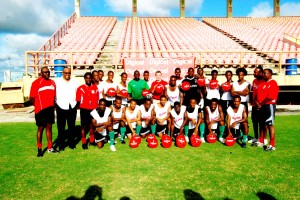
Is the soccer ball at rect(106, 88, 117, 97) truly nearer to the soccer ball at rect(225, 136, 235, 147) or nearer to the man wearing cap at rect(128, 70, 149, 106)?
the man wearing cap at rect(128, 70, 149, 106)

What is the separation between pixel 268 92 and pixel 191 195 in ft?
11.1

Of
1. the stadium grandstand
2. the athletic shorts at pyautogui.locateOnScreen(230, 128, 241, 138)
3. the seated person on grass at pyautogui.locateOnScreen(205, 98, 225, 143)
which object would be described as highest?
the stadium grandstand

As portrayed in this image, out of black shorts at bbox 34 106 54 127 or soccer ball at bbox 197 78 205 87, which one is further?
soccer ball at bbox 197 78 205 87

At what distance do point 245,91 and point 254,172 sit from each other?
2725 millimetres

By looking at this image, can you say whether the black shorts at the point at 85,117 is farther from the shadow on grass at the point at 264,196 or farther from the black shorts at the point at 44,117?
the shadow on grass at the point at 264,196

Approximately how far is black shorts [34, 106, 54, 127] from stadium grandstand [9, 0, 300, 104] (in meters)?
6.28

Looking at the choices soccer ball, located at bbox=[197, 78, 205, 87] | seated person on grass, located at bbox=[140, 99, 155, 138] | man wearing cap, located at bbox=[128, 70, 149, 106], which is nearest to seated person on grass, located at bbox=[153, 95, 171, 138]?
seated person on grass, located at bbox=[140, 99, 155, 138]

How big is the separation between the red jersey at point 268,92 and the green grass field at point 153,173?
1.18m

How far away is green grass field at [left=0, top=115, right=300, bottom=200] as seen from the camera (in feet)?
12.0

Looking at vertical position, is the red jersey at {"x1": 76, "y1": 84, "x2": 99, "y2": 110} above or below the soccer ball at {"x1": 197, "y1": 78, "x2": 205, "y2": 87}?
below

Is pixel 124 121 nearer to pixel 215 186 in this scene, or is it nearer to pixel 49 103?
pixel 49 103

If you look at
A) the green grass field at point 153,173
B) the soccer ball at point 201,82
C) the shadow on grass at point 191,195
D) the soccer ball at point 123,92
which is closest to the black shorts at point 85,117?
the green grass field at point 153,173

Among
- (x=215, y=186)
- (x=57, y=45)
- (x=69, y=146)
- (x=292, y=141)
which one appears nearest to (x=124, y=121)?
(x=69, y=146)

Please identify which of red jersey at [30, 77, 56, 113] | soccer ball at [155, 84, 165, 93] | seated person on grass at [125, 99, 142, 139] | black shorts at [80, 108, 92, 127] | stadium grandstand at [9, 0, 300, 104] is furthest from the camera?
stadium grandstand at [9, 0, 300, 104]
